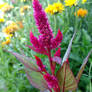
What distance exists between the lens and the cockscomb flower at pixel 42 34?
0.48 metres

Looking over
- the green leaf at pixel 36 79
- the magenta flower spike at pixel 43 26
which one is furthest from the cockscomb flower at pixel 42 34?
the green leaf at pixel 36 79

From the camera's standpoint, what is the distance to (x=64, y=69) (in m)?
0.53

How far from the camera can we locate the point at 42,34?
1.66 ft

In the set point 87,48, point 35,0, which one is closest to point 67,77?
point 35,0

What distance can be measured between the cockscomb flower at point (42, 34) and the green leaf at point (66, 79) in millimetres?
90

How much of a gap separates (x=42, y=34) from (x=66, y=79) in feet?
0.63

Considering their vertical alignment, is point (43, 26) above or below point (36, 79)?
above

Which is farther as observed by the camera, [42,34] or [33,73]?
[33,73]

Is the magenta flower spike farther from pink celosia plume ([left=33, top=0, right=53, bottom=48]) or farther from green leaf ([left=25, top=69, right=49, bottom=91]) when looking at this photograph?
green leaf ([left=25, top=69, right=49, bottom=91])

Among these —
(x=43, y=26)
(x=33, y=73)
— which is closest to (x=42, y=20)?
(x=43, y=26)

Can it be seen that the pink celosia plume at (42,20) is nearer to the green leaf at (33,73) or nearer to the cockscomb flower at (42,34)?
the cockscomb flower at (42,34)

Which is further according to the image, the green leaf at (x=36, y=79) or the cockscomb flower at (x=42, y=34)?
the green leaf at (x=36, y=79)

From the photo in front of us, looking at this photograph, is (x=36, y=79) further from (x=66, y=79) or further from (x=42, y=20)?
(x=42, y=20)

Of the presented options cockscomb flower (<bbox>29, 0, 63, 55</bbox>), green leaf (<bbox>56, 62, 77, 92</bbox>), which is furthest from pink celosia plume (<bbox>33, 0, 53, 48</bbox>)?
green leaf (<bbox>56, 62, 77, 92</bbox>)
